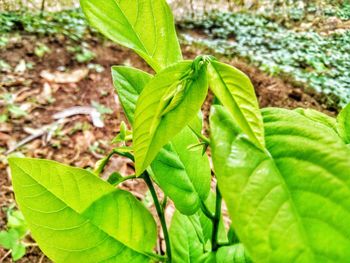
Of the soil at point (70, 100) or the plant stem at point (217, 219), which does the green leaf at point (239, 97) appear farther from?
the soil at point (70, 100)

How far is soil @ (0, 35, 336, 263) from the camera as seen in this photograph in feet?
5.28

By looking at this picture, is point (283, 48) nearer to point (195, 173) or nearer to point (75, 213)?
point (195, 173)

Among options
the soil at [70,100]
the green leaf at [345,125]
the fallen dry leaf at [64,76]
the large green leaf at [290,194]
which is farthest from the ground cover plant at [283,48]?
the large green leaf at [290,194]

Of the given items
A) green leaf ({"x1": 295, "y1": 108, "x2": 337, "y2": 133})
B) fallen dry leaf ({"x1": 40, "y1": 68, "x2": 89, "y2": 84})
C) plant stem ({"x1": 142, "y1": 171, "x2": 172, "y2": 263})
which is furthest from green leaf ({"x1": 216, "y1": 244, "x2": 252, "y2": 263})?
fallen dry leaf ({"x1": 40, "y1": 68, "x2": 89, "y2": 84})

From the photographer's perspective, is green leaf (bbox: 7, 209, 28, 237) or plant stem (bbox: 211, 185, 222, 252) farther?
green leaf (bbox: 7, 209, 28, 237)

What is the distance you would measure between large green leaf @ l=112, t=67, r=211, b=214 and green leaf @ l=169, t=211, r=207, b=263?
0.61 feet

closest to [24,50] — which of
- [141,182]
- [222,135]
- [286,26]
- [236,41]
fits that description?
[141,182]

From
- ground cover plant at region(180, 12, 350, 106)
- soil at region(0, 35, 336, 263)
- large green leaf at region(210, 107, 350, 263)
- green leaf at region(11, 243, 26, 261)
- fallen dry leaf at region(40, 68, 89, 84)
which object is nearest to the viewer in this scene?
large green leaf at region(210, 107, 350, 263)

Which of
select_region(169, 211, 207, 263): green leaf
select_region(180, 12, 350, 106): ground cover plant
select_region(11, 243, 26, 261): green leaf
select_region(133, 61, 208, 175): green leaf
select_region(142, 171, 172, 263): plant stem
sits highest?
select_region(133, 61, 208, 175): green leaf

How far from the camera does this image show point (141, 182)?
1.54 meters

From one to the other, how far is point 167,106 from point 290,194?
0.45 feet

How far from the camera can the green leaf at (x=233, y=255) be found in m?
0.52

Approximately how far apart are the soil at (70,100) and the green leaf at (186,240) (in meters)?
0.64

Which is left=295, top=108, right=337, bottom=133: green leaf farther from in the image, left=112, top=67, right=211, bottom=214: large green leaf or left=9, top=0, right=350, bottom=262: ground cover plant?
left=112, top=67, right=211, bottom=214: large green leaf
